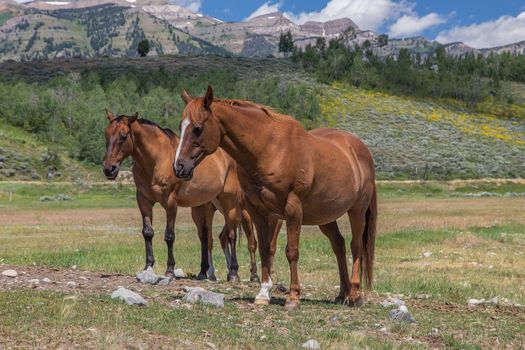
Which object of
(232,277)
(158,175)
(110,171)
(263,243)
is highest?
(110,171)

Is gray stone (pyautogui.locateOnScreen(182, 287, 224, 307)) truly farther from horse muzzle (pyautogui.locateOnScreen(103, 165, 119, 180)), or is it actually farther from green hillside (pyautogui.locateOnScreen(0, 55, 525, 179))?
green hillside (pyautogui.locateOnScreen(0, 55, 525, 179))

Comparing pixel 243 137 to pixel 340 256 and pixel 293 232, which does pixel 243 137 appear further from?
pixel 340 256

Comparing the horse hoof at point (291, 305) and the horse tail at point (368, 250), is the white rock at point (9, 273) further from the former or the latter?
the horse tail at point (368, 250)

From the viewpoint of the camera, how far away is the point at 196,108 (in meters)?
9.43

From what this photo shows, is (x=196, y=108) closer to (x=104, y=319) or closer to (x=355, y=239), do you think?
(x=104, y=319)

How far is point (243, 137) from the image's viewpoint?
386 inches

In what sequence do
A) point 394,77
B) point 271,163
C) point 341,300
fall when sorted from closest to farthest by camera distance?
point 271,163, point 341,300, point 394,77

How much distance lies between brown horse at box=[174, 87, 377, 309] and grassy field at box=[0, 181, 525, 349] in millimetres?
1338

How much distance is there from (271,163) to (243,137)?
23.1 inches

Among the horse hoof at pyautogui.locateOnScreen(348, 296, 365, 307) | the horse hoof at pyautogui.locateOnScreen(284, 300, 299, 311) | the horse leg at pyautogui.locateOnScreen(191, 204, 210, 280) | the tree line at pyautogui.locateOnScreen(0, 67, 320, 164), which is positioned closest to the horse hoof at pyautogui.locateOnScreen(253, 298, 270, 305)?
the horse hoof at pyautogui.locateOnScreen(284, 300, 299, 311)

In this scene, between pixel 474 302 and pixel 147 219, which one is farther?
pixel 147 219

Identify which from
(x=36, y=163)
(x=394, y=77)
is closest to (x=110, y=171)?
(x=36, y=163)

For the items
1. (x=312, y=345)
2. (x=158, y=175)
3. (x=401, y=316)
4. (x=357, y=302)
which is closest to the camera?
(x=312, y=345)

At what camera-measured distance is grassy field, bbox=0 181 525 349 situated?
7.49 m
